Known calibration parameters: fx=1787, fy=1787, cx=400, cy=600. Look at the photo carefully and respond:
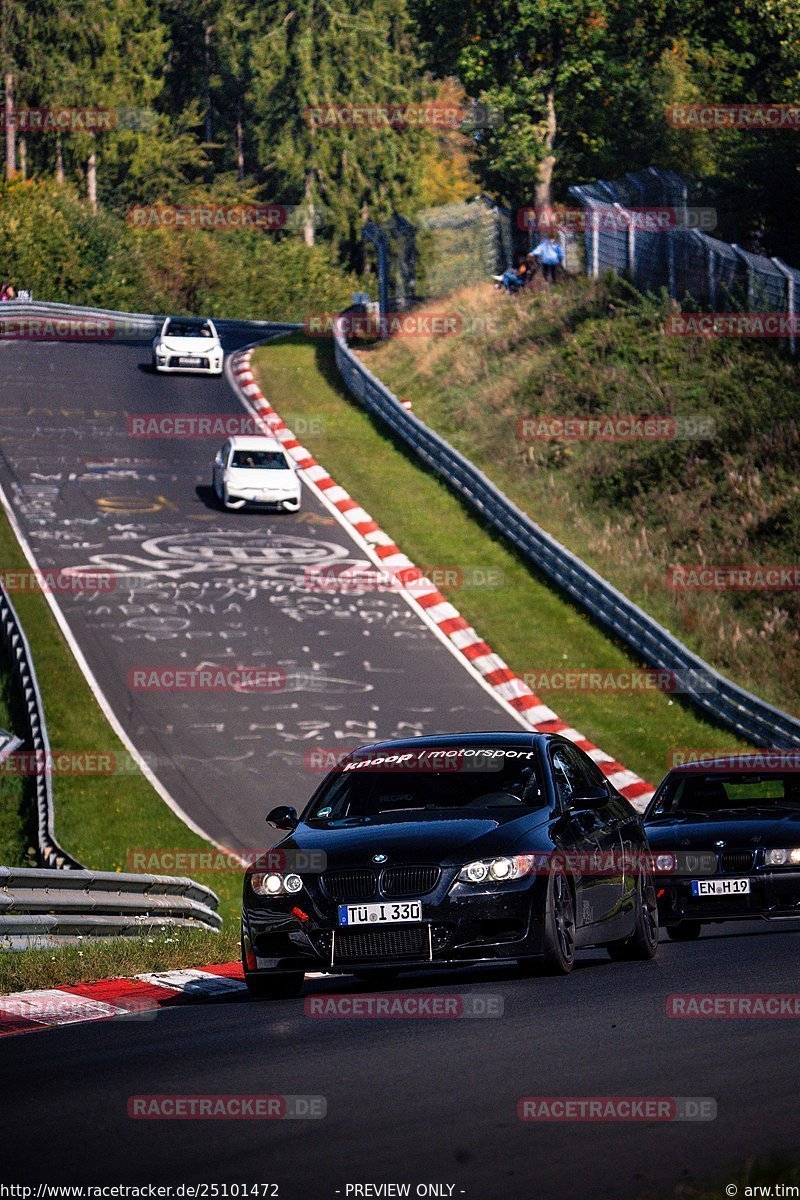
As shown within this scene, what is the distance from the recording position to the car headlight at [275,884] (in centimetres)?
991

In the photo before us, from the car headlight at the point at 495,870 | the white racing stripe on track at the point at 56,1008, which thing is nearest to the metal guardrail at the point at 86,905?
the white racing stripe on track at the point at 56,1008

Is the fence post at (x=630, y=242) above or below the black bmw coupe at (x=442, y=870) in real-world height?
below

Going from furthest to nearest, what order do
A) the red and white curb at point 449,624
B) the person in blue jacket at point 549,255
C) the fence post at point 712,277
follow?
the person in blue jacket at point 549,255 < the fence post at point 712,277 < the red and white curb at point 449,624

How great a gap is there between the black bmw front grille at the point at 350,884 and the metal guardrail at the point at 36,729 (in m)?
8.90

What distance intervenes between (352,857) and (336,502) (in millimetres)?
25855

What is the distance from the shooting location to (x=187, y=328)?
158 ft

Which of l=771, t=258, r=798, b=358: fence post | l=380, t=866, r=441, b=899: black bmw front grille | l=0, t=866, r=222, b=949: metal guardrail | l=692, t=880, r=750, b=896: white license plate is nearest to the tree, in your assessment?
l=771, t=258, r=798, b=358: fence post

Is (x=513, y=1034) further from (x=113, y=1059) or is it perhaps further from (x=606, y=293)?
(x=606, y=293)

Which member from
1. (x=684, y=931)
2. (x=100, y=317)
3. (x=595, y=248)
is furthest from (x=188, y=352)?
(x=684, y=931)

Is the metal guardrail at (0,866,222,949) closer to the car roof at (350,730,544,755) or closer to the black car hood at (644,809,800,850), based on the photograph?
the car roof at (350,730,544,755)

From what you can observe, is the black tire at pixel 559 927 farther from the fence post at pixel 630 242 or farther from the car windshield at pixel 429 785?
the fence post at pixel 630 242

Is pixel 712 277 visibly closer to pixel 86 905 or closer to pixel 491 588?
pixel 491 588

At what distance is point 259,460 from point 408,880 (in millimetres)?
25764

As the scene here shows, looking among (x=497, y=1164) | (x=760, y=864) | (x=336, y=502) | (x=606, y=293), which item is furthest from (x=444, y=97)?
(x=497, y=1164)
